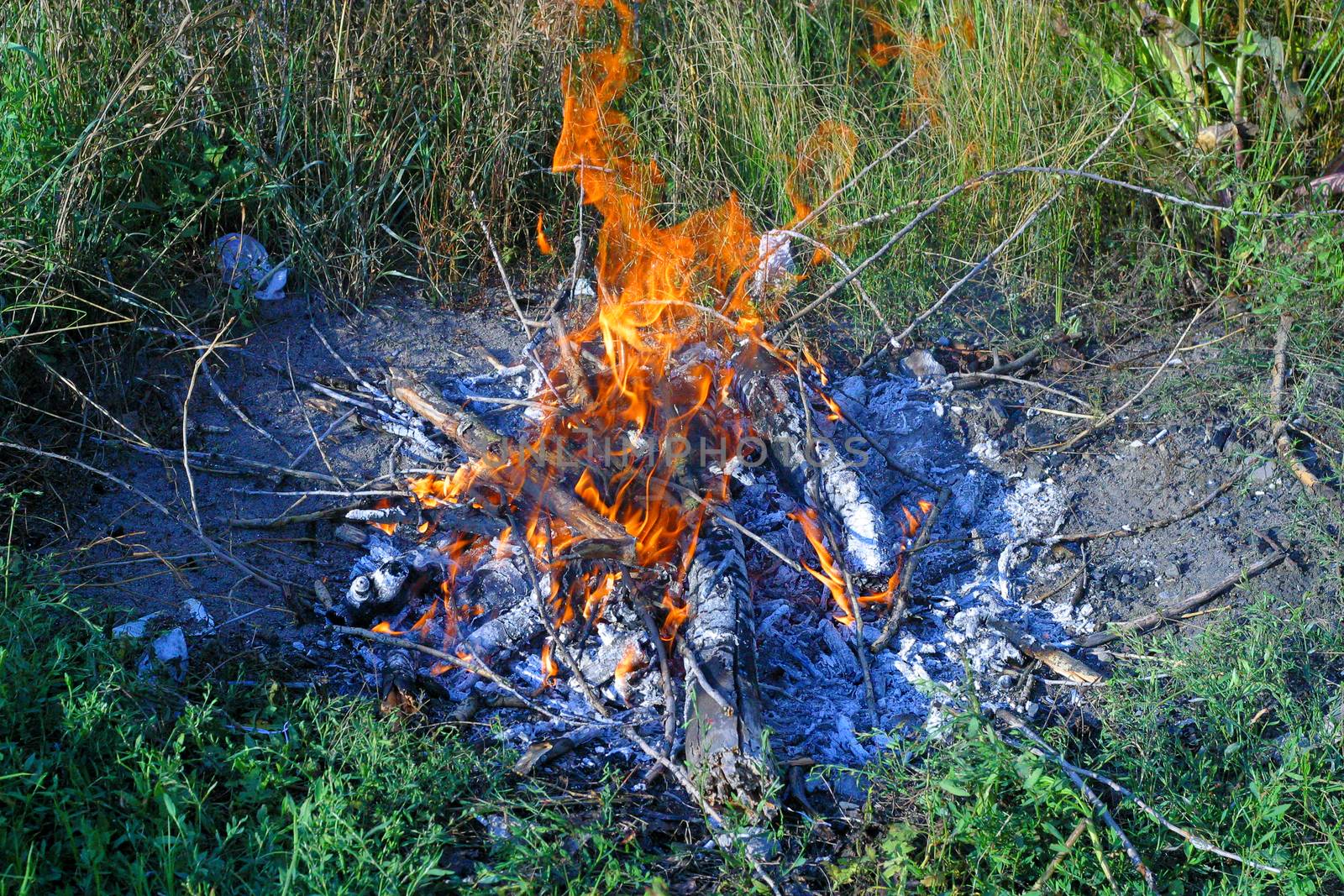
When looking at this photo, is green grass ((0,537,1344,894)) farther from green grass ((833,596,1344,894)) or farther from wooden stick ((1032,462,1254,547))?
wooden stick ((1032,462,1254,547))

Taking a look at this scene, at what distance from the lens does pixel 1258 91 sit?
4500mm

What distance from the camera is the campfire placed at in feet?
10.0

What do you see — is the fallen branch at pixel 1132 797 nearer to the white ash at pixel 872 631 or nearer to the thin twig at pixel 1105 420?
the white ash at pixel 872 631

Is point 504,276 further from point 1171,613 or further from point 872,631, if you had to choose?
point 1171,613

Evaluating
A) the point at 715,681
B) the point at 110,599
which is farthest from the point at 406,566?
the point at 715,681

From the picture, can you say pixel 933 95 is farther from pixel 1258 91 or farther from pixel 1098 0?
pixel 1258 91

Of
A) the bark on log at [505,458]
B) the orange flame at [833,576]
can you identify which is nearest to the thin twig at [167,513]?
the bark on log at [505,458]

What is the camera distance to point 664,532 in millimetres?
3389

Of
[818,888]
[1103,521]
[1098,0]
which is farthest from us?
[1098,0]

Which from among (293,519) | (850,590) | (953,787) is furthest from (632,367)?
(953,787)

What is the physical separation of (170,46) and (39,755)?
114 inches

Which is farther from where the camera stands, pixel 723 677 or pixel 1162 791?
pixel 723 677

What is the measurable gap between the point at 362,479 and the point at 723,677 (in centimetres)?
164

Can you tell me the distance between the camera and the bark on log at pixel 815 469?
3.48m
